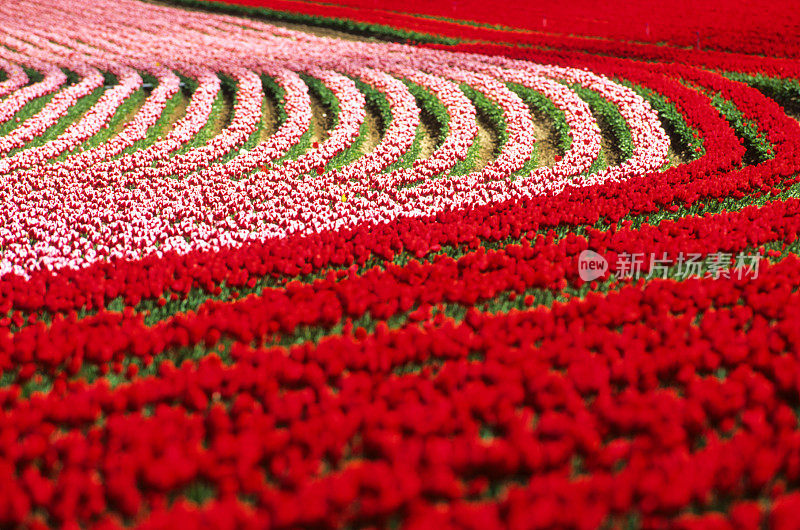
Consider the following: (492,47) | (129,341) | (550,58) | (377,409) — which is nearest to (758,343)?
(377,409)

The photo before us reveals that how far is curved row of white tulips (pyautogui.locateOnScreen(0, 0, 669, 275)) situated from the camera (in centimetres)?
760

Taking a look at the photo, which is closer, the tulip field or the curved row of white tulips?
the tulip field

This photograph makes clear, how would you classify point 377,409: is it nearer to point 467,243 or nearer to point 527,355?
point 527,355

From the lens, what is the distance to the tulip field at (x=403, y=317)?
9.52ft

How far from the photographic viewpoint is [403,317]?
16.6 feet

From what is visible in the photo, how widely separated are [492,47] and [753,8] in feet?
53.8

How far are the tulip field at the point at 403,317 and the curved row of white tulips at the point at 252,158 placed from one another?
82 millimetres

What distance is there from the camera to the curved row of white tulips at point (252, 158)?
7.60 meters

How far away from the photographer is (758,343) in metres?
4.21

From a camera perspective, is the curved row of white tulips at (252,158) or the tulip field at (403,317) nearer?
the tulip field at (403,317)

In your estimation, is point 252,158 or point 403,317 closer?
point 403,317

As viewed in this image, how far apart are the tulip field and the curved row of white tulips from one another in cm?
8

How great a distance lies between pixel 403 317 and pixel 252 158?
7025mm

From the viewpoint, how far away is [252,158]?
11.1m
